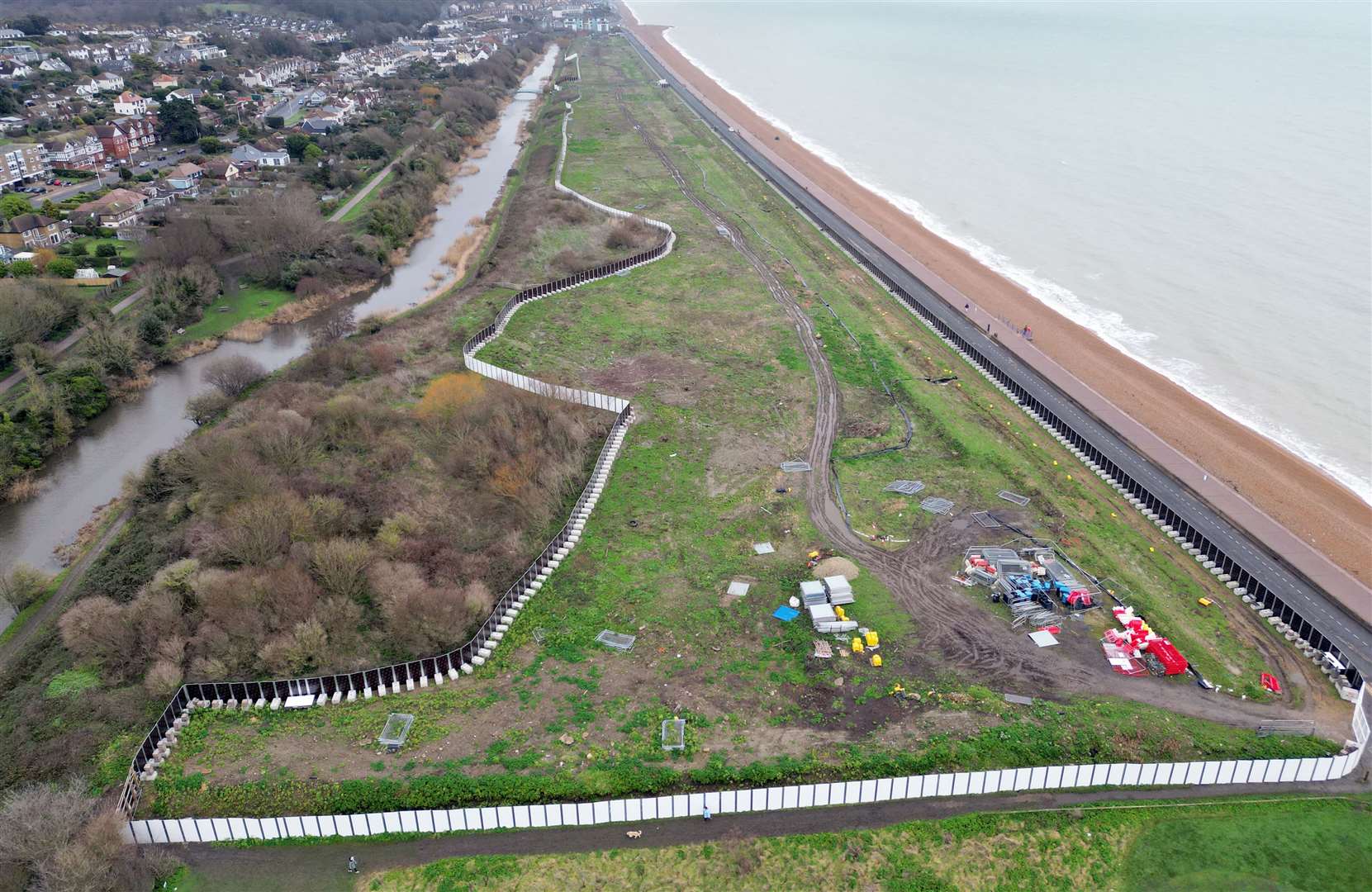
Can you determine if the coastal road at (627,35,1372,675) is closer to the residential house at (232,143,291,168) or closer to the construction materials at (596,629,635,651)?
the construction materials at (596,629,635,651)

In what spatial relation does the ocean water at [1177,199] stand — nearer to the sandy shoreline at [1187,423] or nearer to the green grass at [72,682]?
the sandy shoreline at [1187,423]

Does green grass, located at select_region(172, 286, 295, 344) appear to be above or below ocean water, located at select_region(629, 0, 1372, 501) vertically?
below

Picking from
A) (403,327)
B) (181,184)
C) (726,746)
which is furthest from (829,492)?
(181,184)

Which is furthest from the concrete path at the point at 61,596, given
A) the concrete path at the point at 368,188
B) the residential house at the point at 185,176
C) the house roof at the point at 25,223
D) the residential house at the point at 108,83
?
the residential house at the point at 108,83

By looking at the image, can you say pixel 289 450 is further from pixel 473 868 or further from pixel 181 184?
pixel 181 184

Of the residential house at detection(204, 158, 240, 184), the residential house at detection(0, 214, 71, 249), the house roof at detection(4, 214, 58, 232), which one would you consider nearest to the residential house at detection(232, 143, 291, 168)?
the residential house at detection(204, 158, 240, 184)
